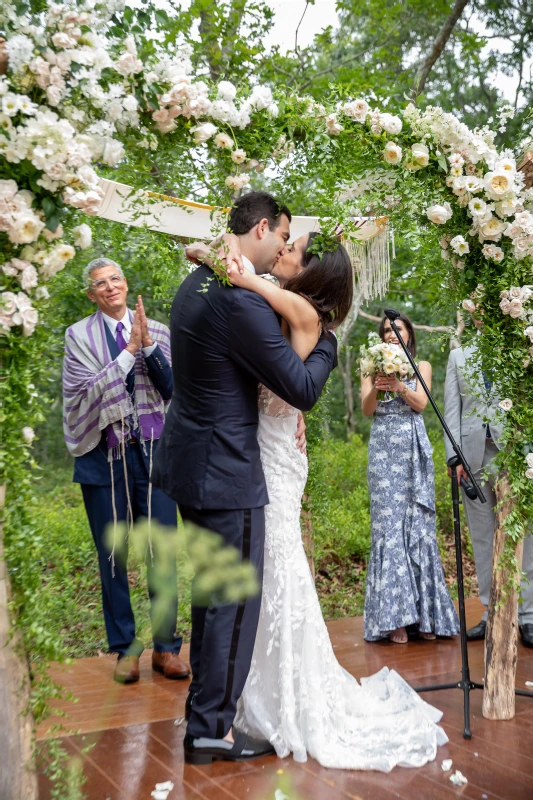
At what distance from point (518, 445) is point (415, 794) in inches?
62.8

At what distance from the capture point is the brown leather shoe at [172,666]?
4.23 meters

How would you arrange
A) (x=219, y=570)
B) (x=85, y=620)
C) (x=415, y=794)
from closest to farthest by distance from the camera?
(x=415, y=794), (x=219, y=570), (x=85, y=620)

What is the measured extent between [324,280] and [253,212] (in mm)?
403

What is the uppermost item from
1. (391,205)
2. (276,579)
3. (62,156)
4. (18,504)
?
(391,205)

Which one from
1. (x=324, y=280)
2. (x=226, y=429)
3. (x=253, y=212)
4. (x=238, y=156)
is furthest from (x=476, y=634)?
(x=238, y=156)

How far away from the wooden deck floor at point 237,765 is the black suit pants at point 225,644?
204mm

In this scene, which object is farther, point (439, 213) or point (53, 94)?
point (439, 213)

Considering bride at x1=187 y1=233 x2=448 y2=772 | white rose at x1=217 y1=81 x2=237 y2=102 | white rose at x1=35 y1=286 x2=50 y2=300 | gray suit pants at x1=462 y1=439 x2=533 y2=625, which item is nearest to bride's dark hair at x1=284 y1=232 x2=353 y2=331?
bride at x1=187 y1=233 x2=448 y2=772

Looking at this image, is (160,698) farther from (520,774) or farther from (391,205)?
(391,205)

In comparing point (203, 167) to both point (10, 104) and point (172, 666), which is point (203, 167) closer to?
point (10, 104)

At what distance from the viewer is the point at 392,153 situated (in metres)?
3.39

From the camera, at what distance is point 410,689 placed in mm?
3736

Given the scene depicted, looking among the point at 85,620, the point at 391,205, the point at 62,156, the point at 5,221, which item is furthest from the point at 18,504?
the point at 85,620

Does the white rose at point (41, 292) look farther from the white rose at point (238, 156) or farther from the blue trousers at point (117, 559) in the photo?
the blue trousers at point (117, 559)
